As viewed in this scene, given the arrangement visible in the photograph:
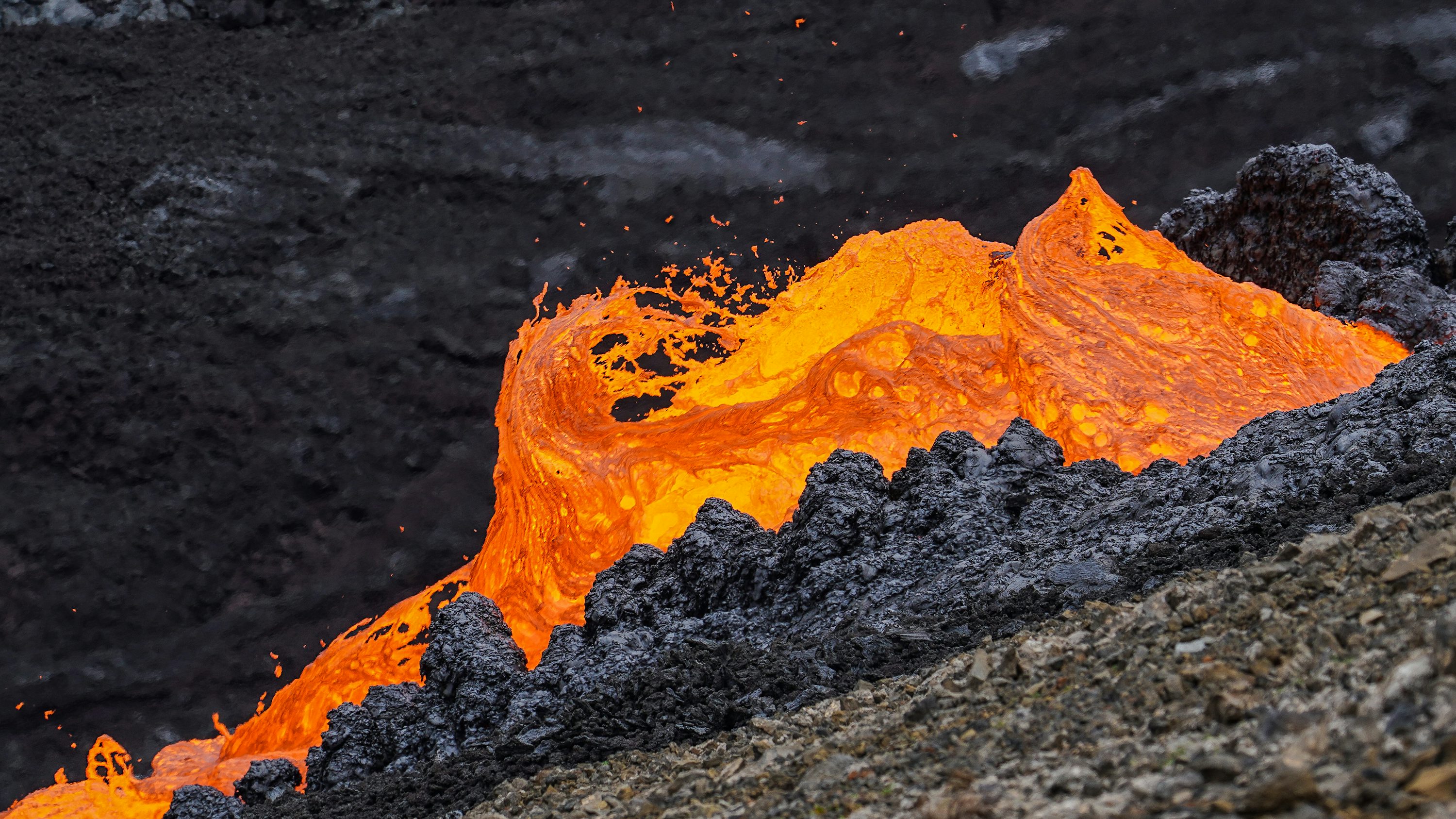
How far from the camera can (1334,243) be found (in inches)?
450

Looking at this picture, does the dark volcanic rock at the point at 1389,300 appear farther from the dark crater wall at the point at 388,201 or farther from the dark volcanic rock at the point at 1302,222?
the dark volcanic rock at the point at 1302,222

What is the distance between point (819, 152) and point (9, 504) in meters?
9.52

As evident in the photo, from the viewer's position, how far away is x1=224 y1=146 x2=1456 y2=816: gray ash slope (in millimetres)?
5730

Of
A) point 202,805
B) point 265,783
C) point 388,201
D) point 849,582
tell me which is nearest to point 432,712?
point 265,783

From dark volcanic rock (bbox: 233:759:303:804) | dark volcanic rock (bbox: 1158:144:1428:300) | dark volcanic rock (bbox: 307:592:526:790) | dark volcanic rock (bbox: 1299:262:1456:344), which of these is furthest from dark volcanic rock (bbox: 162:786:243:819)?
dark volcanic rock (bbox: 1158:144:1428:300)

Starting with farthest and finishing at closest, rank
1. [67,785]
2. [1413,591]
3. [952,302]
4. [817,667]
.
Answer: [952,302]
[67,785]
[817,667]
[1413,591]

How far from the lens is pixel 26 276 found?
1346cm

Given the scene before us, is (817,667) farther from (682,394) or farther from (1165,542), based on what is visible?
(682,394)

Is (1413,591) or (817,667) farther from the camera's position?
(817,667)

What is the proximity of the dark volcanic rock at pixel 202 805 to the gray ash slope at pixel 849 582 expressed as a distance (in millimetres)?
350

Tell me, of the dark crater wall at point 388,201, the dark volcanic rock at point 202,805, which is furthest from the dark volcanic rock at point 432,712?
the dark crater wall at point 388,201

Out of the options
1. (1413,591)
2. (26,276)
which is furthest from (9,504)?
(1413,591)

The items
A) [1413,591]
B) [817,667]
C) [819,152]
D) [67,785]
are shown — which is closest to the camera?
[1413,591]

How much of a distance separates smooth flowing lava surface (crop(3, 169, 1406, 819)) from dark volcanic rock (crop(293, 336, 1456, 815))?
7.08ft
